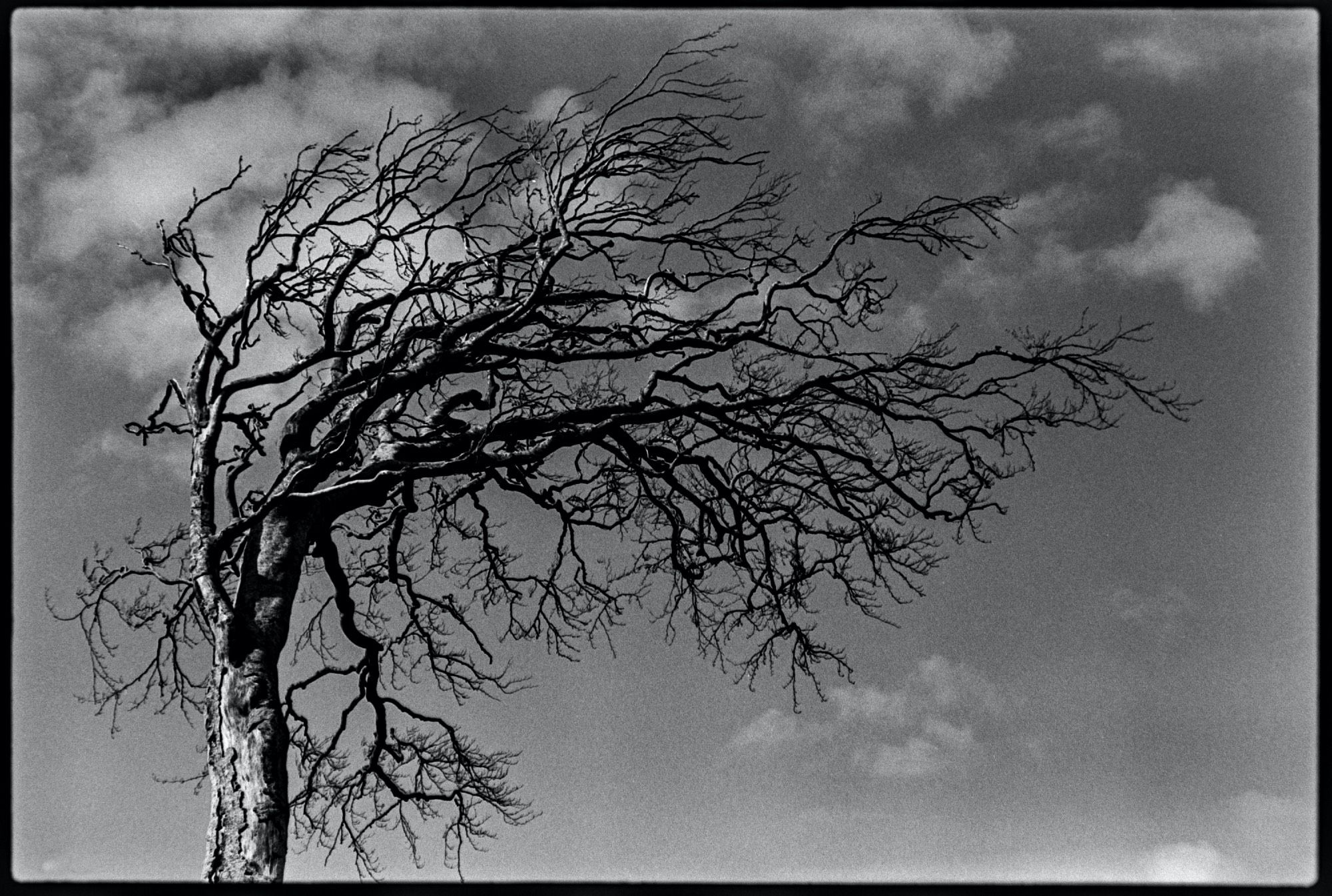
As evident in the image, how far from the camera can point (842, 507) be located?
953 cm

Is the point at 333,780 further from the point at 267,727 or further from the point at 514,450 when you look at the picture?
the point at 514,450

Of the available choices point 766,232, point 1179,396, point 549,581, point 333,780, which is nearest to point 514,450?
point 549,581

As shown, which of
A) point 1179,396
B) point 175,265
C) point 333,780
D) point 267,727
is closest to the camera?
point 267,727

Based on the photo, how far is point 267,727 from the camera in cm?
819

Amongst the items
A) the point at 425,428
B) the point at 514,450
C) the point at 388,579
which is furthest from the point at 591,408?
the point at 388,579

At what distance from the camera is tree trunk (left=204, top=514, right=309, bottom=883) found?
782 centimetres

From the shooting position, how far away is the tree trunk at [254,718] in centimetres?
782

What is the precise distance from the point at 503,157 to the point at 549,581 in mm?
2953

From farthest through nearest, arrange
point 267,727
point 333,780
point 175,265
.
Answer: point 333,780 < point 175,265 < point 267,727

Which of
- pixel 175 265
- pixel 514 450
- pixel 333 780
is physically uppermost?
pixel 175 265

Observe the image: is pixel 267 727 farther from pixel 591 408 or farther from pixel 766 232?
pixel 766 232

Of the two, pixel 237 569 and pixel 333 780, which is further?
pixel 333 780

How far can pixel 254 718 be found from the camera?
8203mm

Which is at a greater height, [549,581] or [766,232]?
[766,232]
